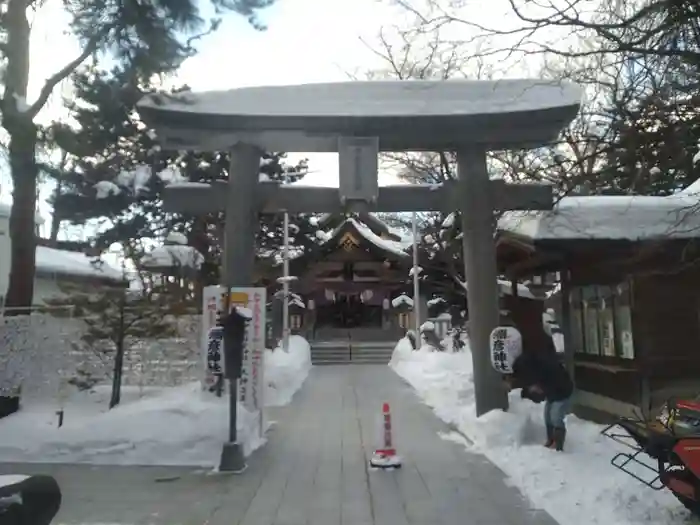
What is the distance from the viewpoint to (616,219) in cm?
1112

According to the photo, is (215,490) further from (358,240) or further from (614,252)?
(358,240)

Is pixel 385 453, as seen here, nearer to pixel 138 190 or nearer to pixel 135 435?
pixel 135 435

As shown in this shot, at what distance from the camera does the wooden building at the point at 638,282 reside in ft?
35.2

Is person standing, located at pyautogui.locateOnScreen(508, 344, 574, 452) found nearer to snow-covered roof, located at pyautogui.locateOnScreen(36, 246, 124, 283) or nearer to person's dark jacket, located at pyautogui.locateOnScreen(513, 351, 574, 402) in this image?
person's dark jacket, located at pyautogui.locateOnScreen(513, 351, 574, 402)

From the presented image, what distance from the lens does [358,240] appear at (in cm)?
3597

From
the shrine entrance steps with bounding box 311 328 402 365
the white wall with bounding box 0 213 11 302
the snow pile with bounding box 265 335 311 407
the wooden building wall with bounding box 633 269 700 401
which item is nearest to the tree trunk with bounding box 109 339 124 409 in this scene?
the snow pile with bounding box 265 335 311 407

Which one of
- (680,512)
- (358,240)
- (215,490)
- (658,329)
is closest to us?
(680,512)

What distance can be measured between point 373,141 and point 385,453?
527 cm

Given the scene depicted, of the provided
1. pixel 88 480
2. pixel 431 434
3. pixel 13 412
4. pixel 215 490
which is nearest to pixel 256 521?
pixel 215 490

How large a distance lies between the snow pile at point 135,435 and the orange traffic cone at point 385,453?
6.67 ft

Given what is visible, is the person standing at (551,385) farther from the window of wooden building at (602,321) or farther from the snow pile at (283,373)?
the snow pile at (283,373)

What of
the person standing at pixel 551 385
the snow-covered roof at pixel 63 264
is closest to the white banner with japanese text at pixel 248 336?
the person standing at pixel 551 385

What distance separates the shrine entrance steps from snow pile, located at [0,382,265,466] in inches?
824

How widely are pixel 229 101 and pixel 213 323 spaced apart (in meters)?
3.89
